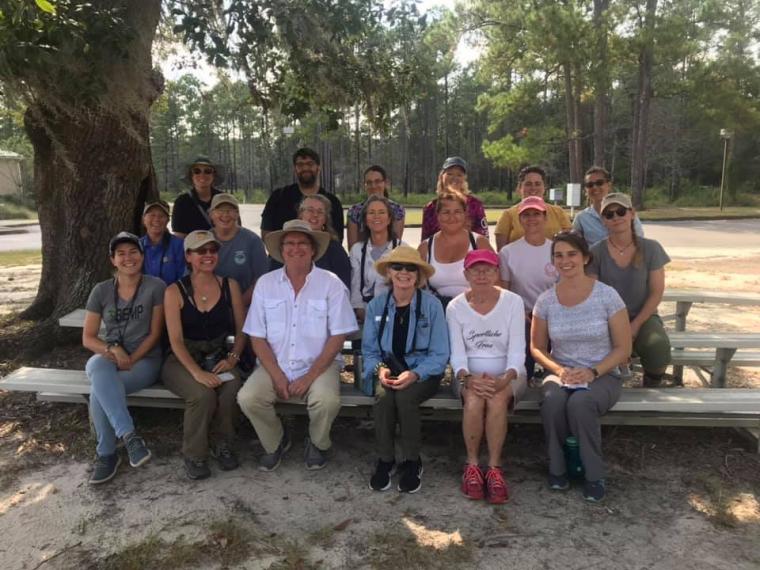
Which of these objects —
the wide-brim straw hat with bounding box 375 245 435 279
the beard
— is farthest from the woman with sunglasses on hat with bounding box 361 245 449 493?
the beard

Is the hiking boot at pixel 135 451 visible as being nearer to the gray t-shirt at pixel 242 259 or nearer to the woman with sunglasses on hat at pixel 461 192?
the gray t-shirt at pixel 242 259

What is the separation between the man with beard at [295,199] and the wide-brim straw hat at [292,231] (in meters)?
0.93

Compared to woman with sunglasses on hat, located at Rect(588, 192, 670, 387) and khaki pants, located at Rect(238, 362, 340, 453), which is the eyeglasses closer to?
khaki pants, located at Rect(238, 362, 340, 453)

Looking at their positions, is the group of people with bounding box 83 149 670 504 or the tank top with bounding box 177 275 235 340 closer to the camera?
the group of people with bounding box 83 149 670 504

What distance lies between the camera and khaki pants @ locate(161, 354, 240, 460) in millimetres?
3576

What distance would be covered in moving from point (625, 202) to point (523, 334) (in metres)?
1.23

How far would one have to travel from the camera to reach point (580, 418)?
10.9ft

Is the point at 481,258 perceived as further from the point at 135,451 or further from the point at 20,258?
the point at 20,258

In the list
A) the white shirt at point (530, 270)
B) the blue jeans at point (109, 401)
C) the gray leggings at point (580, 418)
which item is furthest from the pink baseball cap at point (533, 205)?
the blue jeans at point (109, 401)

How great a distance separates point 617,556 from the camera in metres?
2.78

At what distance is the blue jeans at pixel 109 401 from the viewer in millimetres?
3623

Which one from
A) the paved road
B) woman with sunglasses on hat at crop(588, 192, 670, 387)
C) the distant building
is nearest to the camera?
woman with sunglasses on hat at crop(588, 192, 670, 387)

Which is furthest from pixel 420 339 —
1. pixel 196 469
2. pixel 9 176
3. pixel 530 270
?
pixel 9 176

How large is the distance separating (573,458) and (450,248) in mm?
1639
